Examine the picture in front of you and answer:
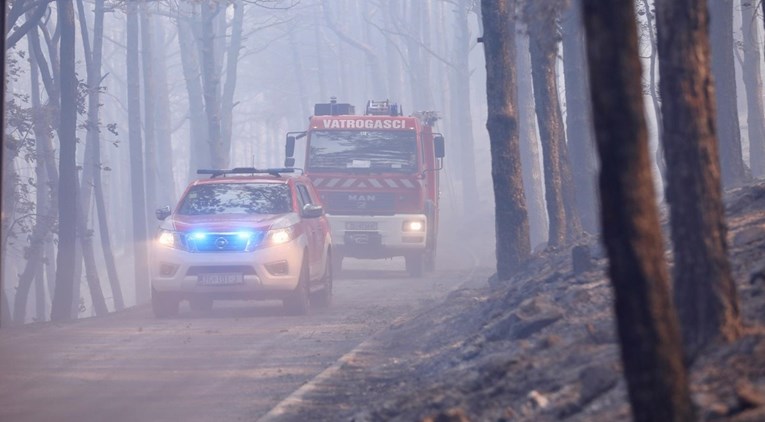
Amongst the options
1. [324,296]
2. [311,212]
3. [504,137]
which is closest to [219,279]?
[311,212]

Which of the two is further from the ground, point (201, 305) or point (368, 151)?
point (368, 151)

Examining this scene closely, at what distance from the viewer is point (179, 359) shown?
12.9 m

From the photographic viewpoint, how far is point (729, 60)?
19172 millimetres

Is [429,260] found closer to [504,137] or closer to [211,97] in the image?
[504,137]

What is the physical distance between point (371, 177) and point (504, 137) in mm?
7944

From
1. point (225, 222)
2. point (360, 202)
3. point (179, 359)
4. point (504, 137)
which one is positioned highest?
point (504, 137)

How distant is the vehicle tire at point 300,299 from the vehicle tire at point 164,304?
5.17 feet

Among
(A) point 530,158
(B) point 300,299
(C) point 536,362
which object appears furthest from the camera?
(A) point 530,158

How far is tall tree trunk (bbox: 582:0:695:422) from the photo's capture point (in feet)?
16.2

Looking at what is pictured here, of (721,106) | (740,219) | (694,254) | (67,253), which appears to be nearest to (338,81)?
(67,253)

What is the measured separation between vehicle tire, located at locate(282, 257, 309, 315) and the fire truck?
7459 mm

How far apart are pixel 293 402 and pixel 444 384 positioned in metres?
1.49

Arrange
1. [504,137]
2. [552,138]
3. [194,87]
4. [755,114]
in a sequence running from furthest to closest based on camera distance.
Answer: [194,87] < [755,114] < [552,138] < [504,137]

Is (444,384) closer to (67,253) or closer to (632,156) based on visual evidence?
(632,156)
